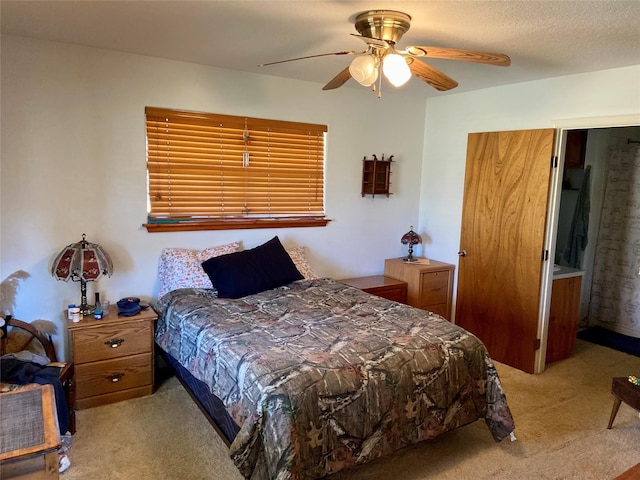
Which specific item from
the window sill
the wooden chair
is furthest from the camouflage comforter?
the window sill

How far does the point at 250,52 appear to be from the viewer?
2963mm

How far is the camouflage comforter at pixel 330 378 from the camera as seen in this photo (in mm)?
1900

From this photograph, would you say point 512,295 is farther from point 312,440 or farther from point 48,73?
point 48,73

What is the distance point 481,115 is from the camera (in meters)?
3.98

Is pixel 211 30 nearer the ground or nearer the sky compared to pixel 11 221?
nearer the sky

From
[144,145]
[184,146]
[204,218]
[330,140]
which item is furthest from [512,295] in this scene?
[144,145]

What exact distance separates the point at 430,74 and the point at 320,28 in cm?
64

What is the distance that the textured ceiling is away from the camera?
83.0 inches

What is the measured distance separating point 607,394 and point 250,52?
3.49m

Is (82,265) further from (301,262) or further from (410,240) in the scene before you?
(410,240)

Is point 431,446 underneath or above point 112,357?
underneath

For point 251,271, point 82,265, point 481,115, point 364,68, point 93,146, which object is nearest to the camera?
point 364,68

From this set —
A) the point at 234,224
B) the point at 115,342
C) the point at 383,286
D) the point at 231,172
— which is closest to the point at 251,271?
the point at 234,224

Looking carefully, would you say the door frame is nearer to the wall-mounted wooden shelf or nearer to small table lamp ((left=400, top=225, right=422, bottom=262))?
small table lamp ((left=400, top=225, right=422, bottom=262))
